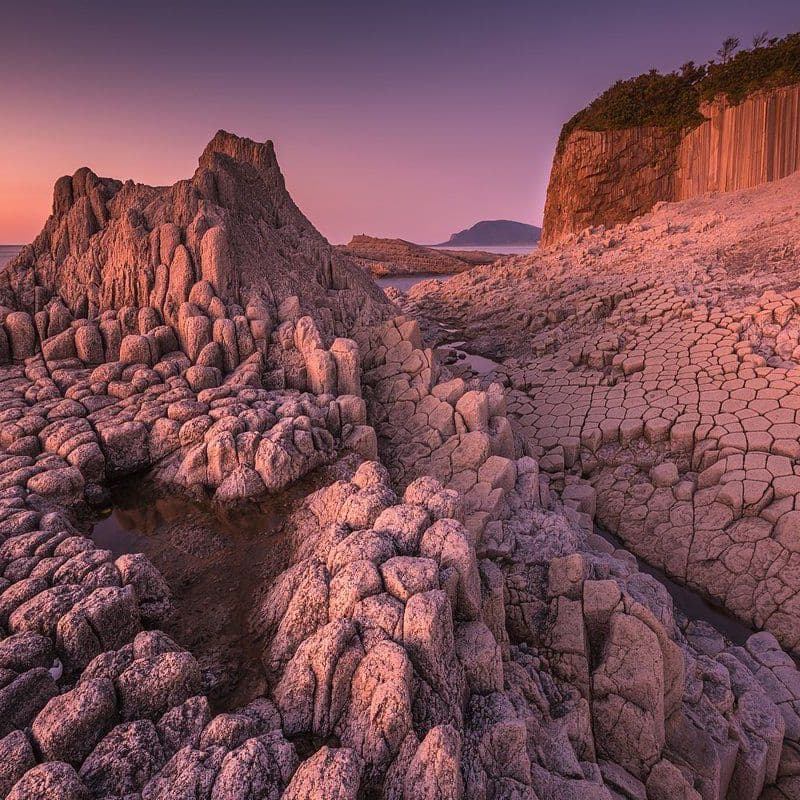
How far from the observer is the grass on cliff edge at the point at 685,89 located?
15.9 m

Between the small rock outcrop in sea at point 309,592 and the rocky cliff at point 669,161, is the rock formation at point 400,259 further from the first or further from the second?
the small rock outcrop in sea at point 309,592

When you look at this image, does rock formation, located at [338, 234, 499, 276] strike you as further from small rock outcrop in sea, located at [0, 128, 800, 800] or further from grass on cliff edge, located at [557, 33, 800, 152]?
small rock outcrop in sea, located at [0, 128, 800, 800]

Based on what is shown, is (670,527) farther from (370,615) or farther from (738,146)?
(738,146)

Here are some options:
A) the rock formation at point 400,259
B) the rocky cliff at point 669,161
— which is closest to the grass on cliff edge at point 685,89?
the rocky cliff at point 669,161

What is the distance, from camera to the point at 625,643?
10.9 feet

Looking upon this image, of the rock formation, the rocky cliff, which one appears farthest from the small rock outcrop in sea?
the rock formation

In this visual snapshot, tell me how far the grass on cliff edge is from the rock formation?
16.3 meters

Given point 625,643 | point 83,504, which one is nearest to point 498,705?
point 625,643

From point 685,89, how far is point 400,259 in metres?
23.7

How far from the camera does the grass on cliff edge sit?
1593 centimetres

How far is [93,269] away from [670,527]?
8.59 meters

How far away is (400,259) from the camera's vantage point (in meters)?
39.5

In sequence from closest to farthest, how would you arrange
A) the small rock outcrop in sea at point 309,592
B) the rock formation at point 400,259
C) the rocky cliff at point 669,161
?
the small rock outcrop in sea at point 309,592 < the rocky cliff at point 669,161 < the rock formation at point 400,259

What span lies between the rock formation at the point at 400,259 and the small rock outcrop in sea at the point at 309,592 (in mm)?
30059
